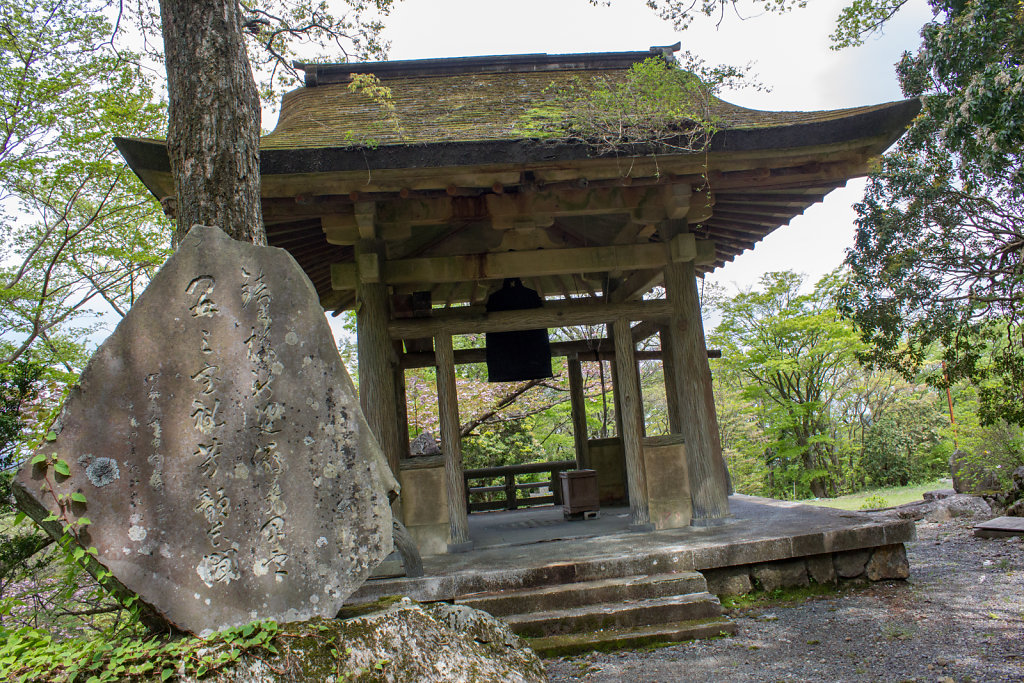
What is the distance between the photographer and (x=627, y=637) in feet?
14.9

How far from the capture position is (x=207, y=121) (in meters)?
3.61

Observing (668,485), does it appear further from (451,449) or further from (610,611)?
(451,449)

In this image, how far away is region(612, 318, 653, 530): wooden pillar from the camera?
259 inches

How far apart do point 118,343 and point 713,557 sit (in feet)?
14.9

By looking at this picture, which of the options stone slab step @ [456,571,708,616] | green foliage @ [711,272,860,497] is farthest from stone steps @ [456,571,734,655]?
green foliage @ [711,272,860,497]

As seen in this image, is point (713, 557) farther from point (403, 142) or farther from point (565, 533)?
point (403, 142)

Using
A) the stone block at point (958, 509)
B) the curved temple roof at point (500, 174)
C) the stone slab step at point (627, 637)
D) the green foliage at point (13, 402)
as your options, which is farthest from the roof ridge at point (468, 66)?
the stone block at point (958, 509)

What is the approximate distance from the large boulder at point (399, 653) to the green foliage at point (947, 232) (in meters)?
9.55

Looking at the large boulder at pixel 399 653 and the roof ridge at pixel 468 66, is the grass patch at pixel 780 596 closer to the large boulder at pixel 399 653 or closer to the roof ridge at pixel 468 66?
the large boulder at pixel 399 653

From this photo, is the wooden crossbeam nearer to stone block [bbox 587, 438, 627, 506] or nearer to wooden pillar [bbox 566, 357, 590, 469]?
wooden pillar [bbox 566, 357, 590, 469]

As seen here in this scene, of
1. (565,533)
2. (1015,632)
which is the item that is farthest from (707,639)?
(565,533)

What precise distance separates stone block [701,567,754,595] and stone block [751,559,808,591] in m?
0.10

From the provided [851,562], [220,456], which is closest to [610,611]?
[851,562]

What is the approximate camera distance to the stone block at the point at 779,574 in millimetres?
5484
